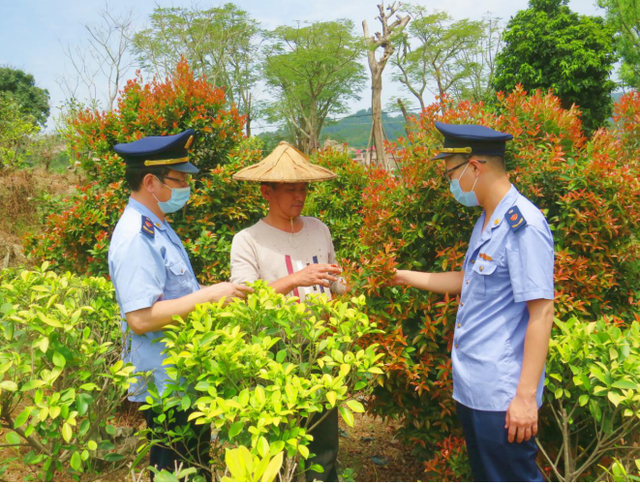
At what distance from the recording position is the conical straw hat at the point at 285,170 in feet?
9.36

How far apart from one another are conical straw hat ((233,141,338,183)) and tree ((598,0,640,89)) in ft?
84.9

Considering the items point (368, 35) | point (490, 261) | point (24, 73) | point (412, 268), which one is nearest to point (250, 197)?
point (412, 268)

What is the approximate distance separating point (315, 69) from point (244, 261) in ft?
107

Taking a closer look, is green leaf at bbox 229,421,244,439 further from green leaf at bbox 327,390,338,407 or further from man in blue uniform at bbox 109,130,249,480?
man in blue uniform at bbox 109,130,249,480

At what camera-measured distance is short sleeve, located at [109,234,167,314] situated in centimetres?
211

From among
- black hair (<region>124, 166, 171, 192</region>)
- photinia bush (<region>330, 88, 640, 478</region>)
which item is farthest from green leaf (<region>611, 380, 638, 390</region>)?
black hair (<region>124, 166, 171, 192</region>)

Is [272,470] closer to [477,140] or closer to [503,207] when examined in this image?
[503,207]

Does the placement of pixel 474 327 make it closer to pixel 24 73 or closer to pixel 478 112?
pixel 478 112

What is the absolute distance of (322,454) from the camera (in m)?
2.32

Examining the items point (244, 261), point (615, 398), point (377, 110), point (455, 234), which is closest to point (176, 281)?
point (244, 261)

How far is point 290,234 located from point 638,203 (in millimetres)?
2062

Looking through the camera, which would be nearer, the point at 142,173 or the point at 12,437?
the point at 12,437

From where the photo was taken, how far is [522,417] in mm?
1925

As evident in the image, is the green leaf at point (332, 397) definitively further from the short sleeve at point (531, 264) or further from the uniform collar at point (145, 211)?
the uniform collar at point (145, 211)
